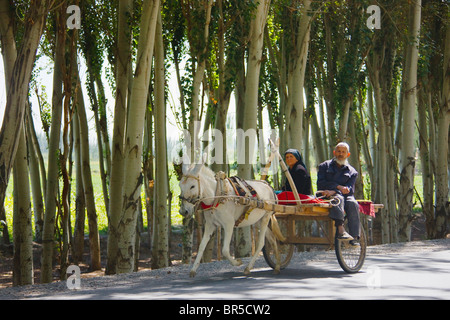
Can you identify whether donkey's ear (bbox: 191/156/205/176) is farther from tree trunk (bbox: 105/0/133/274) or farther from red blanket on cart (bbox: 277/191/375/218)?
tree trunk (bbox: 105/0/133/274)

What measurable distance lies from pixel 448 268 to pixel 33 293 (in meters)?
6.21

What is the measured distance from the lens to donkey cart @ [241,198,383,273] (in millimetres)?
9891

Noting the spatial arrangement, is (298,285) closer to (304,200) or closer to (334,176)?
(304,200)

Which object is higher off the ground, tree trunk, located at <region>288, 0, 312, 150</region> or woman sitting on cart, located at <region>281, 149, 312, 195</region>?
tree trunk, located at <region>288, 0, 312, 150</region>

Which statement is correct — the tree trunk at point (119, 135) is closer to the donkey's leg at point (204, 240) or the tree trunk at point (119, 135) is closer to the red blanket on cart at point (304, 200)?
the red blanket on cart at point (304, 200)

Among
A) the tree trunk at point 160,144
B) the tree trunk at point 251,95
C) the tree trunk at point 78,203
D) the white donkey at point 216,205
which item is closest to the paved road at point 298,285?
the white donkey at point 216,205

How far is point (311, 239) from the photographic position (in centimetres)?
1054

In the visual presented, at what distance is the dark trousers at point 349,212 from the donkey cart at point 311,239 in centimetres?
13

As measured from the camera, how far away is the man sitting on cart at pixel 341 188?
32.6 feet

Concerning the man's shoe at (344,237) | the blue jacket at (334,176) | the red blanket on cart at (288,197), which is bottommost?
the man's shoe at (344,237)

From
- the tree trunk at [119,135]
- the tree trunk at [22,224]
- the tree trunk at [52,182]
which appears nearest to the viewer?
the tree trunk at [22,224]

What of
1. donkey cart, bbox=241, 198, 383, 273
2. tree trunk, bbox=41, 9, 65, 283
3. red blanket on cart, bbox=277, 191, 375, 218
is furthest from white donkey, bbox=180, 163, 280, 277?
tree trunk, bbox=41, 9, 65, 283
